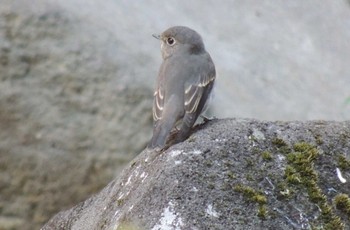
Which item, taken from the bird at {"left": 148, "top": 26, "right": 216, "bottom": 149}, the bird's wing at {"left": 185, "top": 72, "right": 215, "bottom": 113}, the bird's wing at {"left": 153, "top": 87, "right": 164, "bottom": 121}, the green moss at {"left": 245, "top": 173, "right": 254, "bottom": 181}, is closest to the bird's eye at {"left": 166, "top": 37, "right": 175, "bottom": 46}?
the bird at {"left": 148, "top": 26, "right": 216, "bottom": 149}

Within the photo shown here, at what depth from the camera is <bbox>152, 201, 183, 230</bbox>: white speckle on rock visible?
4.86m

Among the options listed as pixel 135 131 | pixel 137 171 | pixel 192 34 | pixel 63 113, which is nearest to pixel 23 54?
pixel 63 113

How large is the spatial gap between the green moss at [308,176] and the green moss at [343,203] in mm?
57

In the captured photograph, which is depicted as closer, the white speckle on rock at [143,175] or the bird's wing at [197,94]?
the white speckle on rock at [143,175]

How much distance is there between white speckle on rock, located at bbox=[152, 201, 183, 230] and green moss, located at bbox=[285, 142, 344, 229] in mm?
641

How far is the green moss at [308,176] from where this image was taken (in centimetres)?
504

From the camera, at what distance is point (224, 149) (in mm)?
5324

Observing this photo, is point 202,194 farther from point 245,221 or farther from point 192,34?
point 192,34

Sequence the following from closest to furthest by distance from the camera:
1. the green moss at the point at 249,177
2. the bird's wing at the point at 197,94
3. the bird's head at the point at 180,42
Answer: the green moss at the point at 249,177, the bird's wing at the point at 197,94, the bird's head at the point at 180,42

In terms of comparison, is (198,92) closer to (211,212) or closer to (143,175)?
(143,175)

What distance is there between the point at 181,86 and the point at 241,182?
203 centimetres

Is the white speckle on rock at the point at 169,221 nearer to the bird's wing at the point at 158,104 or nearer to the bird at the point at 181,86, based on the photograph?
the bird at the point at 181,86

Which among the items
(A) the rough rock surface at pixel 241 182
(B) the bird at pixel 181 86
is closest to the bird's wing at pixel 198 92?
(B) the bird at pixel 181 86

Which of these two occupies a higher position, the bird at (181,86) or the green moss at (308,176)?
the bird at (181,86)
